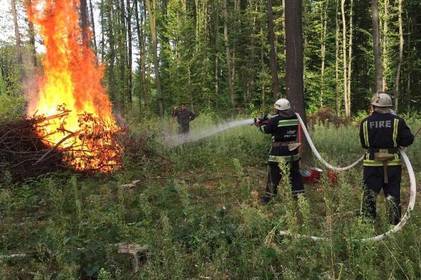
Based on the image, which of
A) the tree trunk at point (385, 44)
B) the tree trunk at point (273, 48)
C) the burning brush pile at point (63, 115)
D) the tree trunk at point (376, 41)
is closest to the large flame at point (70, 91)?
the burning brush pile at point (63, 115)

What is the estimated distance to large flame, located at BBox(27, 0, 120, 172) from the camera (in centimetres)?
1032

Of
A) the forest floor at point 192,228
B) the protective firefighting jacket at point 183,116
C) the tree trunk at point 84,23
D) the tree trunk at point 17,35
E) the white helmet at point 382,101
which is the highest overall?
the tree trunk at point 17,35

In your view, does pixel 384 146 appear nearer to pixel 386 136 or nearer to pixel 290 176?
pixel 386 136

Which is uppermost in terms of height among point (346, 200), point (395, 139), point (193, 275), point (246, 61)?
point (246, 61)

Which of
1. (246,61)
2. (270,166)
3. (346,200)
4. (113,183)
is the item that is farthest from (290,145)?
(246,61)

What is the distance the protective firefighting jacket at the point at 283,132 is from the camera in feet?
25.1

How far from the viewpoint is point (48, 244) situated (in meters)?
5.16

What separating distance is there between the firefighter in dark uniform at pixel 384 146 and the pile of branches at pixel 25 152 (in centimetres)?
656

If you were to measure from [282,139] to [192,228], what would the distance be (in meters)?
2.82

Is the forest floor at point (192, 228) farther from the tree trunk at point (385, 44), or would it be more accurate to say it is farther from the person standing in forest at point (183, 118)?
the tree trunk at point (385, 44)

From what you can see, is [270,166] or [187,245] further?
[270,166]

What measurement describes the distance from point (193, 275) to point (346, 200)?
5.71 ft

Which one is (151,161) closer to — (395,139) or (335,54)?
(395,139)

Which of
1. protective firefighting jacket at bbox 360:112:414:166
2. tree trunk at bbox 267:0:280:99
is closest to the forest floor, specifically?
protective firefighting jacket at bbox 360:112:414:166
